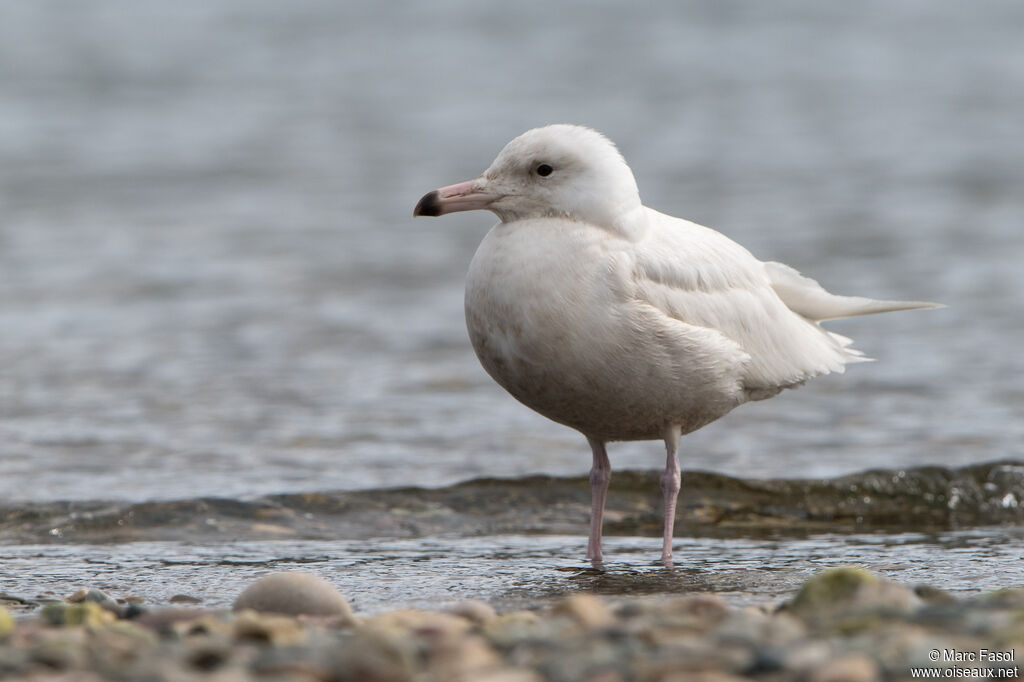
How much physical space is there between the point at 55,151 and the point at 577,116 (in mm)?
7750

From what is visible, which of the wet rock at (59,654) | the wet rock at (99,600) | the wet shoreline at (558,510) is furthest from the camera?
the wet shoreline at (558,510)

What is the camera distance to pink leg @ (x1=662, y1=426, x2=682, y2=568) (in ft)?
20.9

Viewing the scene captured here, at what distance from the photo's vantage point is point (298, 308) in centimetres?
1216

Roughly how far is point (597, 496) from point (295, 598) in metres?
2.12

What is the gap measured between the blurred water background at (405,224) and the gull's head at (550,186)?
2475mm

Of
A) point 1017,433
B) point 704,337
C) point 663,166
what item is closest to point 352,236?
point 663,166

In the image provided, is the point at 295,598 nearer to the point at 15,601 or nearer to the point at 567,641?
the point at 567,641

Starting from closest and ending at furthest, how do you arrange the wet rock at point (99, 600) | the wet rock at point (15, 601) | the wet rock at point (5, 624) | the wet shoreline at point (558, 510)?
the wet rock at point (5, 624), the wet rock at point (99, 600), the wet rock at point (15, 601), the wet shoreline at point (558, 510)

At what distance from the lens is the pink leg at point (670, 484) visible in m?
6.37

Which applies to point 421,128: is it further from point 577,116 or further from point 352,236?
point 352,236

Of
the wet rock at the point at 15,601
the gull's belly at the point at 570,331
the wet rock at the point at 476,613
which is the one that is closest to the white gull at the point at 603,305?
the gull's belly at the point at 570,331

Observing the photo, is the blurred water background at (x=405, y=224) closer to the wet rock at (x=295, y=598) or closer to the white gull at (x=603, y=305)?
the white gull at (x=603, y=305)

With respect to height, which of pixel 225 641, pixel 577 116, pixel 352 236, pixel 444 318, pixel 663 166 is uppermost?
pixel 577 116

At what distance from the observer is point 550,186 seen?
6.03m
